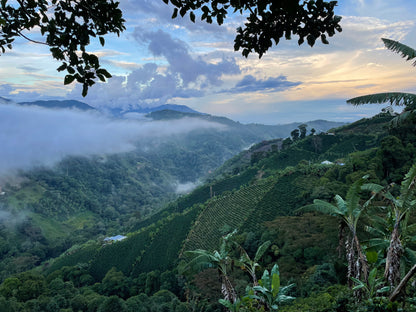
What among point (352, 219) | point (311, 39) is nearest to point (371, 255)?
point (352, 219)

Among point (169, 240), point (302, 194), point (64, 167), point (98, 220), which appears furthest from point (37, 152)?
point (302, 194)

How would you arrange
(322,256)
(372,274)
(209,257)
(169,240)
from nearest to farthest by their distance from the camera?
(372,274), (209,257), (322,256), (169,240)

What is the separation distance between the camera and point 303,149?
2088 inches

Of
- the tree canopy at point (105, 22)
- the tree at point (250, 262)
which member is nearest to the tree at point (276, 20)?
the tree canopy at point (105, 22)

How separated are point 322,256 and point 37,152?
161113 millimetres

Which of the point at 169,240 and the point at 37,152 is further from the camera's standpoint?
the point at 37,152

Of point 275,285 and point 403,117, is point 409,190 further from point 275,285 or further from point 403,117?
point 275,285

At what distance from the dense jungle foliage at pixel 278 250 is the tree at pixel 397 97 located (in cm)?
67

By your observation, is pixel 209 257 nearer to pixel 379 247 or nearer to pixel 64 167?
pixel 379 247

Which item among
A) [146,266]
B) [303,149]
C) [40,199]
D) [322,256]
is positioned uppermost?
[303,149]

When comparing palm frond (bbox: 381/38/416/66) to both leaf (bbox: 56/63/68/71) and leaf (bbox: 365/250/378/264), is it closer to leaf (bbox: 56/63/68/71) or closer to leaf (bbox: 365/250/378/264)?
leaf (bbox: 365/250/378/264)

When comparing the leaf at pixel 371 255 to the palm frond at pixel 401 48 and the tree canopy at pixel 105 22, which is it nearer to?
the palm frond at pixel 401 48

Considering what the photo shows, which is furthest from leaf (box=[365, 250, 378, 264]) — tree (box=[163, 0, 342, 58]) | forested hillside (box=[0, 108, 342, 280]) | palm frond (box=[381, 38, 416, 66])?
forested hillside (box=[0, 108, 342, 280])

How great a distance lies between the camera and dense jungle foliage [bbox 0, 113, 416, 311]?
24.3ft
